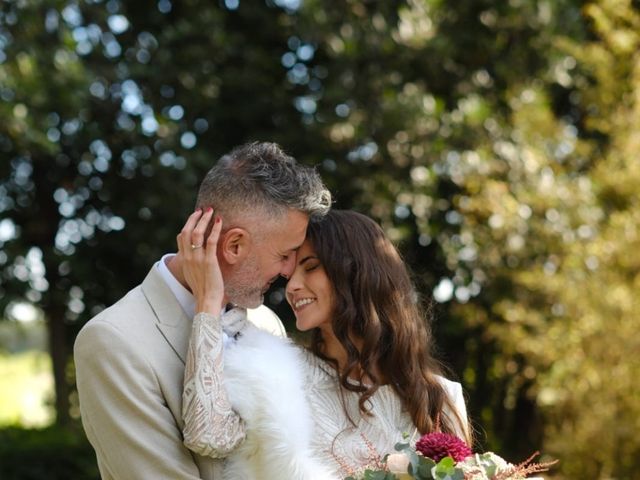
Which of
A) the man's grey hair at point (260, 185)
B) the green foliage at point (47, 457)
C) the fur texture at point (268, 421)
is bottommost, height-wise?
the green foliage at point (47, 457)

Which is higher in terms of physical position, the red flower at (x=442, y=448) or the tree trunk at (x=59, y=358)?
the red flower at (x=442, y=448)

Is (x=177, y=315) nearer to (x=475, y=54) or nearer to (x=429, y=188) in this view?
(x=429, y=188)

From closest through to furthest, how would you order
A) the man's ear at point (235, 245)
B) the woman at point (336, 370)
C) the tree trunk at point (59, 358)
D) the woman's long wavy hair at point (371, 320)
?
1. the woman at point (336, 370)
2. the man's ear at point (235, 245)
3. the woman's long wavy hair at point (371, 320)
4. the tree trunk at point (59, 358)

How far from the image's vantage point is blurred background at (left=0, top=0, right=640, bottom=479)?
280 inches

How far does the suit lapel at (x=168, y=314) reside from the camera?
277cm

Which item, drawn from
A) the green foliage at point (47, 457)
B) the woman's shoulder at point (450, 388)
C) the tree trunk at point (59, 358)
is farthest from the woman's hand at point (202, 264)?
the tree trunk at point (59, 358)

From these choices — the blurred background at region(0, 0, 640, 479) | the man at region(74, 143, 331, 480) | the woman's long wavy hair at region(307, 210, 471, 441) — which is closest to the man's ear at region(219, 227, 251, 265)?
the man at region(74, 143, 331, 480)

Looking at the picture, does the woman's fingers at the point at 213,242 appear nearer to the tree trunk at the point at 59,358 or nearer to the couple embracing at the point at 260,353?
the couple embracing at the point at 260,353

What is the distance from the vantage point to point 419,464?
2365mm

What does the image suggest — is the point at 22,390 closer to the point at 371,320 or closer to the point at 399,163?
the point at 399,163

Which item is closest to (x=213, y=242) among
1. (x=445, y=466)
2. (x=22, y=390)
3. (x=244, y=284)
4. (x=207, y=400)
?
(x=244, y=284)

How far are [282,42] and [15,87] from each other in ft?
7.83

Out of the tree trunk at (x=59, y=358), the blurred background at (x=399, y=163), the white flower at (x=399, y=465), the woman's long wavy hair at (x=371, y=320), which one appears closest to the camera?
the white flower at (x=399, y=465)

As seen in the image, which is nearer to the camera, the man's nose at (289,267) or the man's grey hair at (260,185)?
the man's grey hair at (260,185)
